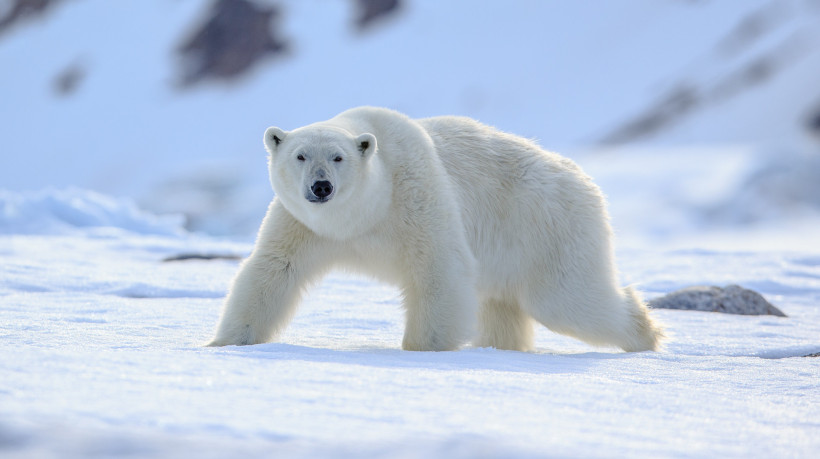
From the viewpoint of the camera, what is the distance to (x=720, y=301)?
17.6 feet

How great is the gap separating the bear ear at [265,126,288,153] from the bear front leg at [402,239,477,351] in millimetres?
739

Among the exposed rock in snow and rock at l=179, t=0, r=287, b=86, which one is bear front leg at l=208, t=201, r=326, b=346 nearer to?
rock at l=179, t=0, r=287, b=86

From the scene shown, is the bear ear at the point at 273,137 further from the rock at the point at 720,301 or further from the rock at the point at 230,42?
the rock at the point at 230,42

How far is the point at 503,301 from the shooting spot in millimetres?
4137

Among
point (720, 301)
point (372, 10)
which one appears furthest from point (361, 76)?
point (720, 301)

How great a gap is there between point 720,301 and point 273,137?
320 cm

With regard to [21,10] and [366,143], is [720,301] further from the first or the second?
[21,10]

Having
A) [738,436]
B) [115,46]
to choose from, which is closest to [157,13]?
[115,46]

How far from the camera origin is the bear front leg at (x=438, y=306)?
Result: 339cm

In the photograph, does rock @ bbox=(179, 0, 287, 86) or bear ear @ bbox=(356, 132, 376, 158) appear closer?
bear ear @ bbox=(356, 132, 376, 158)

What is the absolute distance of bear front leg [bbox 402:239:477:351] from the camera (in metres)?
3.39

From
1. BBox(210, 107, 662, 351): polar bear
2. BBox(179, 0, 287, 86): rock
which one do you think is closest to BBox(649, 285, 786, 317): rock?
BBox(210, 107, 662, 351): polar bear

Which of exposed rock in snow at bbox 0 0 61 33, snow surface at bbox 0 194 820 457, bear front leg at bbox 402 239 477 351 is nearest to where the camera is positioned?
snow surface at bbox 0 194 820 457

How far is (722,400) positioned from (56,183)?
27.8m
